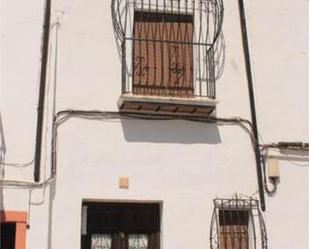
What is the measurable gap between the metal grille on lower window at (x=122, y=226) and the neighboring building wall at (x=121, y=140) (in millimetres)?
292

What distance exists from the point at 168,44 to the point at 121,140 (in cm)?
145

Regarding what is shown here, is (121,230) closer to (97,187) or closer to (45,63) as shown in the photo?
(97,187)

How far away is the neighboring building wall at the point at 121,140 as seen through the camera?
7.73 meters

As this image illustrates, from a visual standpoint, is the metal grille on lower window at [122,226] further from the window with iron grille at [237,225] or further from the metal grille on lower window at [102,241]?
the window with iron grille at [237,225]

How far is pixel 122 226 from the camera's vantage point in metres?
8.17

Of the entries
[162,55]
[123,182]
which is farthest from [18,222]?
[162,55]

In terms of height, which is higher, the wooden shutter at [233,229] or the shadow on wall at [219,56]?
the shadow on wall at [219,56]

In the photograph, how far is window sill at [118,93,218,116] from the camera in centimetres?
793

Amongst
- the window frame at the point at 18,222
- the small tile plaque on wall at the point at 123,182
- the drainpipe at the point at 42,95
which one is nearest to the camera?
the window frame at the point at 18,222

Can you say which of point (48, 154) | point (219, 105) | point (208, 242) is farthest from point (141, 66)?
point (208, 242)

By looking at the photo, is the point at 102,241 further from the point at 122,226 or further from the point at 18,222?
the point at 18,222

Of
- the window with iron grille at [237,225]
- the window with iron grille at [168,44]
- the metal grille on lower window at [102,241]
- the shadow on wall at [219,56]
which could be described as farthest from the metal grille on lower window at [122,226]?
the shadow on wall at [219,56]

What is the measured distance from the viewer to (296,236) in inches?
325

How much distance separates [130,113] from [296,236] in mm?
2585
